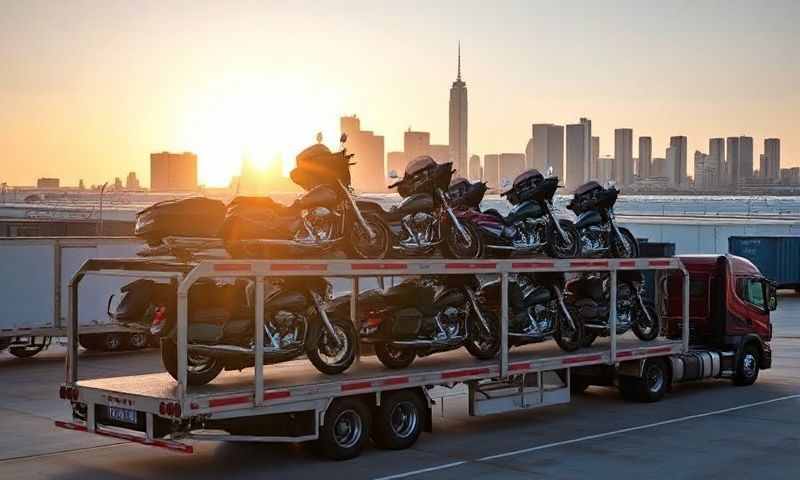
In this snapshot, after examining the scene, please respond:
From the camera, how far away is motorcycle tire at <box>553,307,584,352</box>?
1716 cm

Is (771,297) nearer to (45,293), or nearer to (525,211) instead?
(525,211)

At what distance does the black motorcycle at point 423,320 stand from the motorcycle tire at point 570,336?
6.10 ft

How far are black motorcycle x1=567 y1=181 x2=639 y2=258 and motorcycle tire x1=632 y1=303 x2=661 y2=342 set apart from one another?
94 centimetres

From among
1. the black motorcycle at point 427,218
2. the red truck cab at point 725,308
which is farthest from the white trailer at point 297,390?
→ the red truck cab at point 725,308

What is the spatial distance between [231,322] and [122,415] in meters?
1.50

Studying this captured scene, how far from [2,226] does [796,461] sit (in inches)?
1445

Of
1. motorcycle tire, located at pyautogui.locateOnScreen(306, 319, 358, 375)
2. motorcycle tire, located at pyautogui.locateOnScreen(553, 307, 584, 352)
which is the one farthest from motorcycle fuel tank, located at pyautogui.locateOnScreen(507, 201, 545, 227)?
motorcycle tire, located at pyautogui.locateOnScreen(306, 319, 358, 375)

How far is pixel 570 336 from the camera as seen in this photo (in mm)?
17312

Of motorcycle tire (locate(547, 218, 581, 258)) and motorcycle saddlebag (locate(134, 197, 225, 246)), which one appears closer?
motorcycle saddlebag (locate(134, 197, 225, 246))

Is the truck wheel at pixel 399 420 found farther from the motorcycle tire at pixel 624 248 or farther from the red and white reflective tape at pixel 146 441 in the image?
the motorcycle tire at pixel 624 248

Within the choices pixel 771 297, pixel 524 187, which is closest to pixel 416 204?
pixel 524 187

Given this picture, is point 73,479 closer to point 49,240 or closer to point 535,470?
point 535,470

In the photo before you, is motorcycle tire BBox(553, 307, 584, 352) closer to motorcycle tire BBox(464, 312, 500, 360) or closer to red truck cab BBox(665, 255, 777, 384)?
motorcycle tire BBox(464, 312, 500, 360)

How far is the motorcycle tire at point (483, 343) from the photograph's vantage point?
15.5 meters
